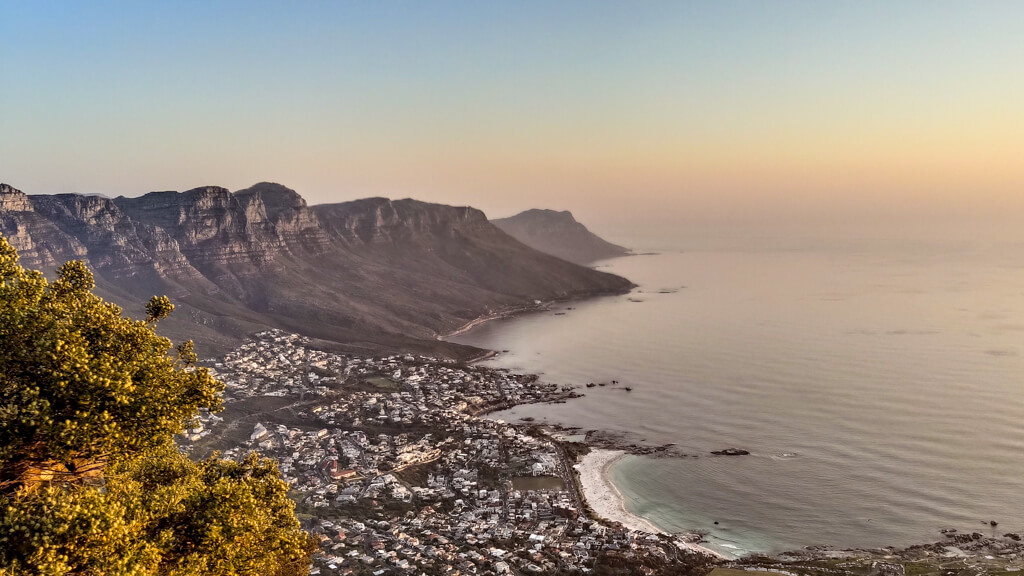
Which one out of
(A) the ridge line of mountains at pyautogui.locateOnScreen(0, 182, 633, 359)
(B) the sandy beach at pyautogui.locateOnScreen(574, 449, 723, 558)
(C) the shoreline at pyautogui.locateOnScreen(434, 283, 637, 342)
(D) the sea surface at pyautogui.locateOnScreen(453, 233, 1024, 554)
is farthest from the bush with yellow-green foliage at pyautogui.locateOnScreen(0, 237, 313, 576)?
(C) the shoreline at pyautogui.locateOnScreen(434, 283, 637, 342)

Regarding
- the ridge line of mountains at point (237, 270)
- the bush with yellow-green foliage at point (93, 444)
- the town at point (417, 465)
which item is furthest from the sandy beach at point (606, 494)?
the ridge line of mountains at point (237, 270)

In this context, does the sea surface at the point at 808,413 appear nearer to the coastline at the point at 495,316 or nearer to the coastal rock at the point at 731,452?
the coastal rock at the point at 731,452

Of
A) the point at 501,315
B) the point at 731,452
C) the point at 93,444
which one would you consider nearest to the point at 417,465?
the point at 731,452

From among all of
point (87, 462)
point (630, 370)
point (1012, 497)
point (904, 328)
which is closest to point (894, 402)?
point (1012, 497)

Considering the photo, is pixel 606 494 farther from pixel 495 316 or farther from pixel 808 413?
pixel 495 316

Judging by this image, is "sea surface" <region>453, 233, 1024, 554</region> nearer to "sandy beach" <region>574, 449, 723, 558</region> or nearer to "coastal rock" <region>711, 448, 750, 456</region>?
"coastal rock" <region>711, 448, 750, 456</region>
